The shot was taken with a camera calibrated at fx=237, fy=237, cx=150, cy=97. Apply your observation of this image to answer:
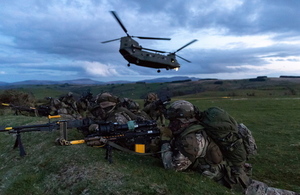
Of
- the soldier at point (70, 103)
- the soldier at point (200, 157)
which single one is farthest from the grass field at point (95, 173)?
the soldier at point (70, 103)

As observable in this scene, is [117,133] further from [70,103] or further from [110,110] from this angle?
[70,103]

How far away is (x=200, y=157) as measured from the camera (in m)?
5.36

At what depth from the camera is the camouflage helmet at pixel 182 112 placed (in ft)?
18.0

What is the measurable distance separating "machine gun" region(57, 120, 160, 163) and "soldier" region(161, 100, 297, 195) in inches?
26.7

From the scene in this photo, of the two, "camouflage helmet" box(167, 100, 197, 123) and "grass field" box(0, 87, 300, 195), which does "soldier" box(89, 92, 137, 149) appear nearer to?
"grass field" box(0, 87, 300, 195)

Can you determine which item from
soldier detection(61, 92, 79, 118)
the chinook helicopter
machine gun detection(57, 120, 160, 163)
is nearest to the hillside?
the chinook helicopter

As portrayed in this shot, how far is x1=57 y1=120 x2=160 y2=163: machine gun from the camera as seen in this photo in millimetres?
5820

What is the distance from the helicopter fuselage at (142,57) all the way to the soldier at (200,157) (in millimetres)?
21591

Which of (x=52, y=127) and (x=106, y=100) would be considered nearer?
(x=52, y=127)

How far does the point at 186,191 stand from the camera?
4.72 m

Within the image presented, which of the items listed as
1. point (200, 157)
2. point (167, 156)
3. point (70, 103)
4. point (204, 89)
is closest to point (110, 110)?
point (167, 156)

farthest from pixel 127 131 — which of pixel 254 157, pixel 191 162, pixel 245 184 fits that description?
pixel 254 157

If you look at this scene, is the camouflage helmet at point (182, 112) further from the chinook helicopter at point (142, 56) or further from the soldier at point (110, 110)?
the chinook helicopter at point (142, 56)

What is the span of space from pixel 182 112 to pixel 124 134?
1.59 m
